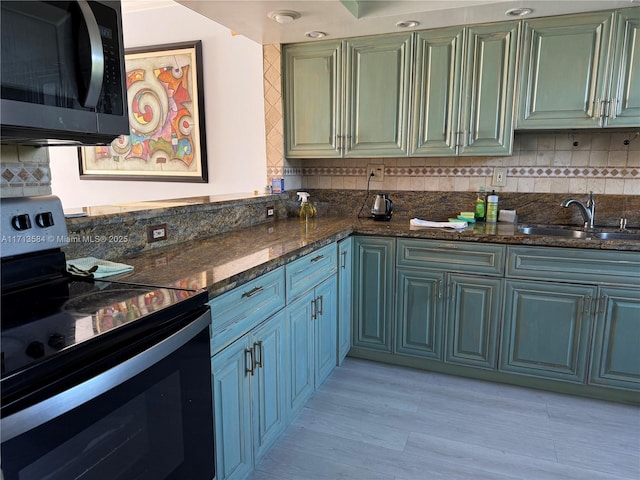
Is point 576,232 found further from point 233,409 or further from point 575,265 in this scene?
point 233,409

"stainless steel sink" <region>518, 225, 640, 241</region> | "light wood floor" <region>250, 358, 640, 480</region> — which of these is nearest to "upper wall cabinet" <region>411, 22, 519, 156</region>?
"stainless steel sink" <region>518, 225, 640, 241</region>

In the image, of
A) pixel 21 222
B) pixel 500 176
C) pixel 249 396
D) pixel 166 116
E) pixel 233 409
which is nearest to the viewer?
pixel 21 222

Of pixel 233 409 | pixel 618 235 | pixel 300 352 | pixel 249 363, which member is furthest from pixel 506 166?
pixel 233 409

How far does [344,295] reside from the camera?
8.47 ft

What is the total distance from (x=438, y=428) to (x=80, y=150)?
3678 millimetres

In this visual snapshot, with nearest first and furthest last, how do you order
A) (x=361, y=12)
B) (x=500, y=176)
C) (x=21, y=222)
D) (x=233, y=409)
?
1. (x=21, y=222)
2. (x=233, y=409)
3. (x=361, y=12)
4. (x=500, y=176)

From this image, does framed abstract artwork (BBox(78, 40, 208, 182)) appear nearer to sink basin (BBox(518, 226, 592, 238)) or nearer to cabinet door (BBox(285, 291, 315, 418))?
cabinet door (BBox(285, 291, 315, 418))

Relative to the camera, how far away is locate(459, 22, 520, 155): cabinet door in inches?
95.6

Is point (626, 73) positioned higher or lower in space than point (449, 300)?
higher

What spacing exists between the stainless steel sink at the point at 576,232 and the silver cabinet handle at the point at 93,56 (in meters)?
2.32

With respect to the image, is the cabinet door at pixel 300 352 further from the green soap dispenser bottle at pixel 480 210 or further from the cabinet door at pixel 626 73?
the cabinet door at pixel 626 73

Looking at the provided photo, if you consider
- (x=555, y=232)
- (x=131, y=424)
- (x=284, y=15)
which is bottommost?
(x=131, y=424)

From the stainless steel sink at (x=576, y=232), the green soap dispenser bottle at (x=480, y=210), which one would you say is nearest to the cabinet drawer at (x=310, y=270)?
the green soap dispenser bottle at (x=480, y=210)

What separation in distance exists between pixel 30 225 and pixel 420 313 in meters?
2.05
